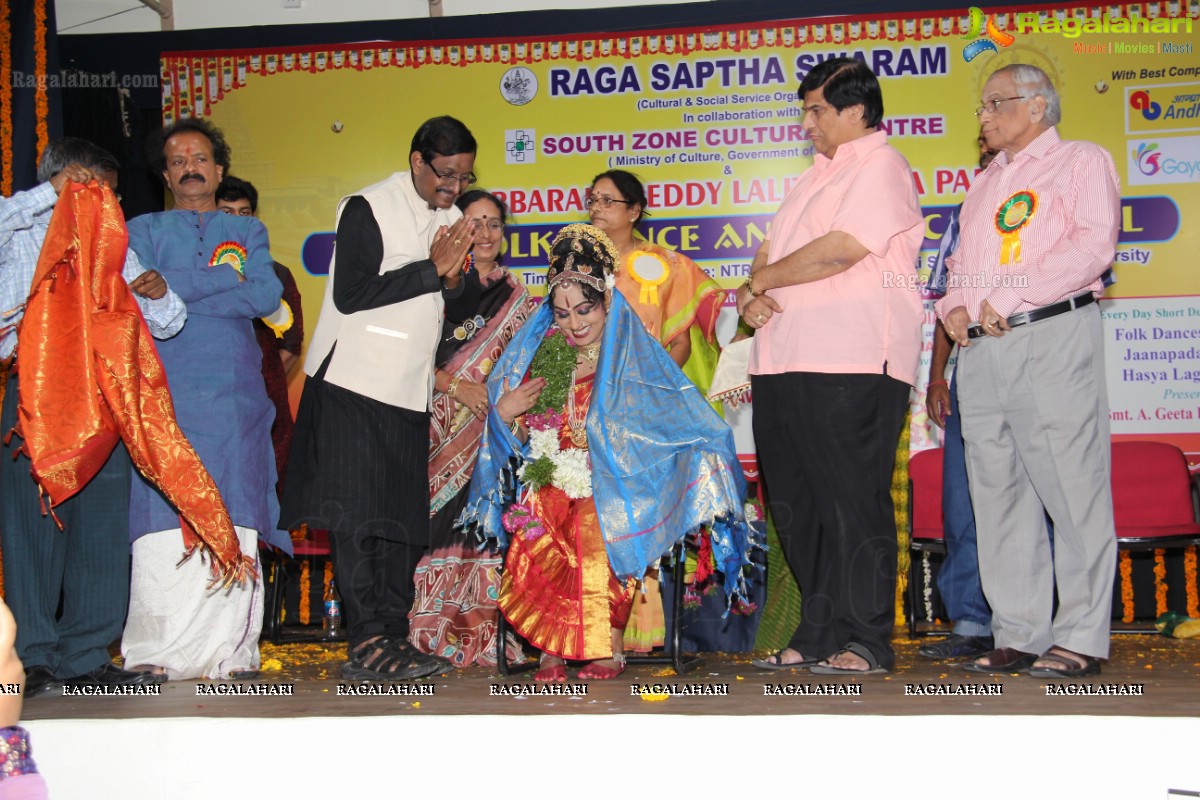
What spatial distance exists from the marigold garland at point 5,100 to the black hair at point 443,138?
1803mm

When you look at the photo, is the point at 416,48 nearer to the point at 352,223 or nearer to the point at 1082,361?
the point at 352,223

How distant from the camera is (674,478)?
3.91m

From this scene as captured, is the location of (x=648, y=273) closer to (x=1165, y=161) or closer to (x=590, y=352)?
(x=590, y=352)

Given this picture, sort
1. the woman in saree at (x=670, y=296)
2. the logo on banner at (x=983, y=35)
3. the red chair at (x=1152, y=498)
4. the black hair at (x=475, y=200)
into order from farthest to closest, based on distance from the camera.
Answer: the logo on banner at (x=983, y=35)
the red chair at (x=1152, y=498)
the woman in saree at (x=670, y=296)
the black hair at (x=475, y=200)

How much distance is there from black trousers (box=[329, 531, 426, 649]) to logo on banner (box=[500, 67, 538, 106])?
3.18m

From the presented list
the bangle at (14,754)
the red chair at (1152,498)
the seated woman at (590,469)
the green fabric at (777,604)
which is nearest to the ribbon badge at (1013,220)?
the seated woman at (590,469)

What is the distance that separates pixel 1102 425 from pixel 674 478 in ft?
4.71

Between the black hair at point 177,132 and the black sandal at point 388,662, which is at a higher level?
the black hair at point 177,132

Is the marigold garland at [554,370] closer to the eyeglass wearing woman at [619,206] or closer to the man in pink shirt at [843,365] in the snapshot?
the man in pink shirt at [843,365]

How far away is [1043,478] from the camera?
381 cm

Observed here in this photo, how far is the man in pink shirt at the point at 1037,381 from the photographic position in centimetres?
373

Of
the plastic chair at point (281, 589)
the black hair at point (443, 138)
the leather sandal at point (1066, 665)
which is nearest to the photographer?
the leather sandal at point (1066, 665)

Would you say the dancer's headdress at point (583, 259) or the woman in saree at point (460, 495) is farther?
the woman in saree at point (460, 495)

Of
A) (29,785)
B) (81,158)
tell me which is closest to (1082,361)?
(29,785)
